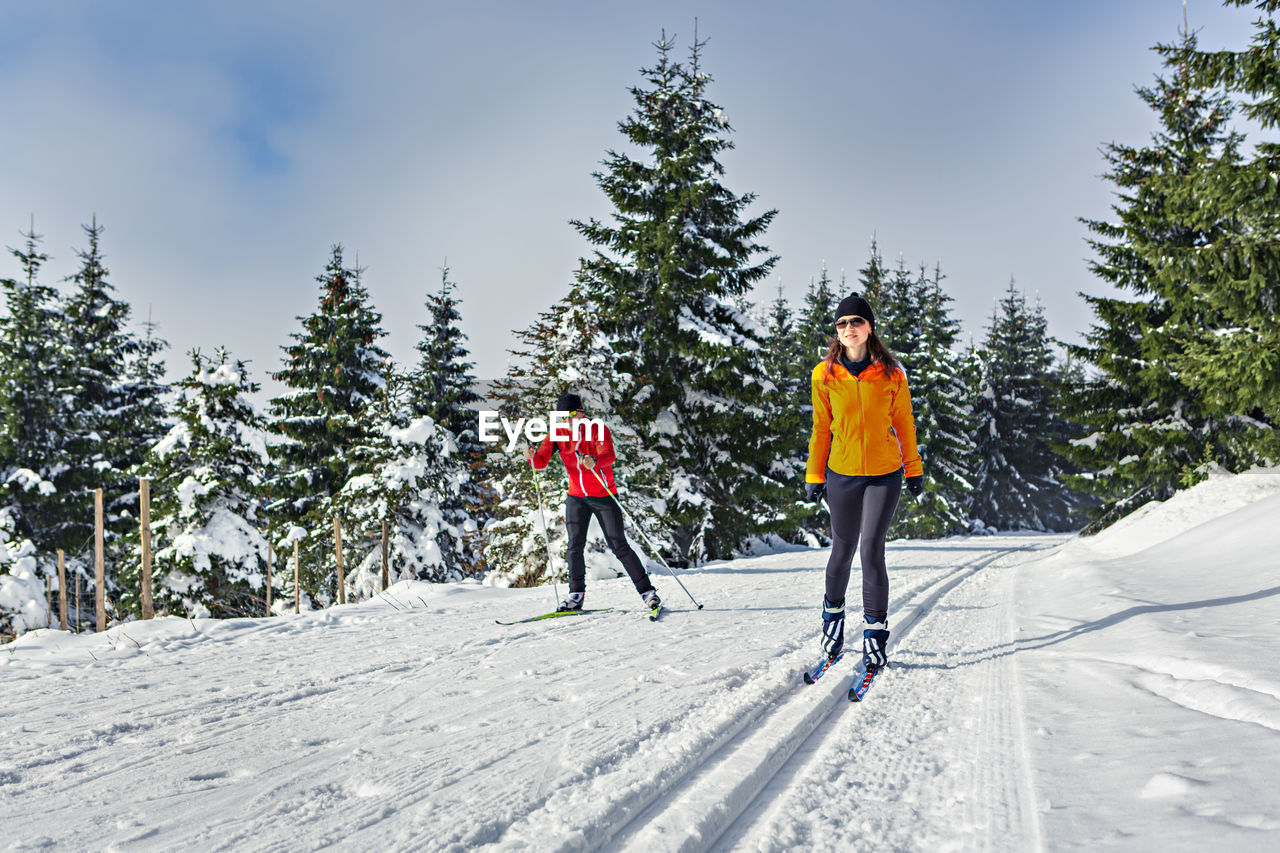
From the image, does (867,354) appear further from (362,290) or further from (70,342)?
(70,342)

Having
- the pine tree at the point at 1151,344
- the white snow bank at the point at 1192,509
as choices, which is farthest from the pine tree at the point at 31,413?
the pine tree at the point at 1151,344

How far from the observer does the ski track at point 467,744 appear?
6.59 ft

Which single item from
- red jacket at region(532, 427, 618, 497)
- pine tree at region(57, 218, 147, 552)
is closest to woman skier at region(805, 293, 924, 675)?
red jacket at region(532, 427, 618, 497)

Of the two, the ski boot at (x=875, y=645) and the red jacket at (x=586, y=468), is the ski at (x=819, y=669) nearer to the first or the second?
the ski boot at (x=875, y=645)

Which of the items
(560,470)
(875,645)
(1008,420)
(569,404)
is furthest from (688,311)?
(1008,420)

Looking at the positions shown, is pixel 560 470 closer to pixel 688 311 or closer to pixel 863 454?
pixel 688 311

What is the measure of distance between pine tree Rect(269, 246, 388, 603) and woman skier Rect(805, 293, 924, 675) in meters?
21.5

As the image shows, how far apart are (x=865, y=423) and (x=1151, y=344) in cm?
1783

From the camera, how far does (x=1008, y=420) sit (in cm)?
4178

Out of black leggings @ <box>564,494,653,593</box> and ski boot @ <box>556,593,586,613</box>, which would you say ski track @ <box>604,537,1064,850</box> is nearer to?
black leggings @ <box>564,494,653,593</box>

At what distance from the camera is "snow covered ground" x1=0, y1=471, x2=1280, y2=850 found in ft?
6.52

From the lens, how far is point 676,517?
49.0ft

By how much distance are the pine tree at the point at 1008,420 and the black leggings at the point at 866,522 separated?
40715 millimetres

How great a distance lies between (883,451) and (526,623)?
322 cm
